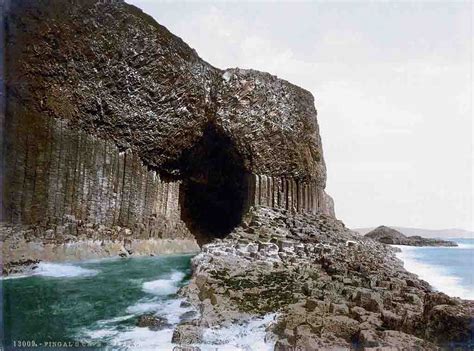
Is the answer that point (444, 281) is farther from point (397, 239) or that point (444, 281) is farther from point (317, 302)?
point (397, 239)

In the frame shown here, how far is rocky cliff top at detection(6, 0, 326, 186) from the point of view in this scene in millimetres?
16094

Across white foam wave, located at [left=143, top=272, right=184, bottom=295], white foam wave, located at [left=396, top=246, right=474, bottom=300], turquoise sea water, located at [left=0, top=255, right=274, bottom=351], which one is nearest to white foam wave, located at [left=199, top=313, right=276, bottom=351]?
turquoise sea water, located at [left=0, top=255, right=274, bottom=351]

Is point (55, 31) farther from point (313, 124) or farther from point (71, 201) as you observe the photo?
point (313, 124)

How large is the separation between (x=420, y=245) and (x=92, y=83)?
41.8 meters

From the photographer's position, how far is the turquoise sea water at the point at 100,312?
6.10 metres

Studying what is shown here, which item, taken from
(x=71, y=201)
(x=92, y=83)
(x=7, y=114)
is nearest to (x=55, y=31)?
(x=92, y=83)

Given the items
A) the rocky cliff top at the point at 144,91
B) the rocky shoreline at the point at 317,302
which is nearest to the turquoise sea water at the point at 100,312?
the rocky shoreline at the point at 317,302

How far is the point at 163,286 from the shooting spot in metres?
10.8

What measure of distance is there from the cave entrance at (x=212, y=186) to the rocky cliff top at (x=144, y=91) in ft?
2.10

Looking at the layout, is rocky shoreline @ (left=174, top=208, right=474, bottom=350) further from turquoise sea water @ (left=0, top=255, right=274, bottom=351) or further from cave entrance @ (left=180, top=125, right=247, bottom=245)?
cave entrance @ (left=180, top=125, right=247, bottom=245)

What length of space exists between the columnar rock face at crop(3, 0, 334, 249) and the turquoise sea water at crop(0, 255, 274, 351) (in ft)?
15.6

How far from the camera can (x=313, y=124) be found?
2514 cm

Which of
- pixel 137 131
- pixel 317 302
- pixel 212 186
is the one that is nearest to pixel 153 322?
pixel 317 302

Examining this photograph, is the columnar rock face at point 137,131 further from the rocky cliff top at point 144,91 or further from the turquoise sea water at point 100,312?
the turquoise sea water at point 100,312
